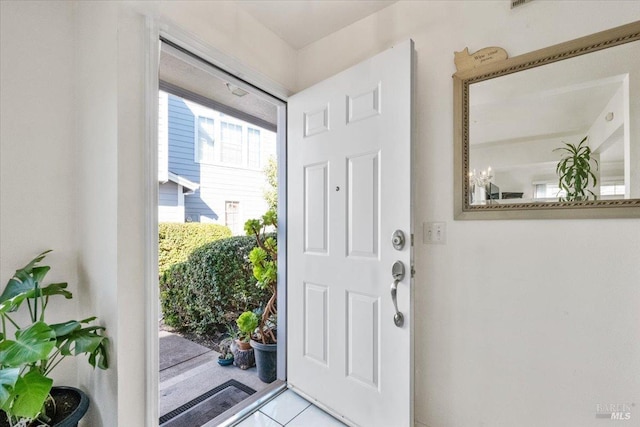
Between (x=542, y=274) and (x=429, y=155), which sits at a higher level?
(x=429, y=155)

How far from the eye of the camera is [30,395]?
2.70 feet

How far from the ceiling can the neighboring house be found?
48.9 inches

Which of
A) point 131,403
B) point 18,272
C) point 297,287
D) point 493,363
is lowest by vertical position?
point 131,403

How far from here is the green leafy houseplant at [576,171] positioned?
1087mm

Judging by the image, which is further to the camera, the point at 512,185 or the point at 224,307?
the point at 224,307

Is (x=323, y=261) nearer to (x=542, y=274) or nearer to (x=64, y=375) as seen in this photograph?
(x=542, y=274)

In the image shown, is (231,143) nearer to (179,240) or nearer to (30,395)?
(179,240)

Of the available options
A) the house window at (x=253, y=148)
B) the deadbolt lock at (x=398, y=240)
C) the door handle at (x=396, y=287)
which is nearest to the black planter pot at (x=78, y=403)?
the door handle at (x=396, y=287)

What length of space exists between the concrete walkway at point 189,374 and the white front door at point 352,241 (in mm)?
588

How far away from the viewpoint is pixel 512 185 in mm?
1232

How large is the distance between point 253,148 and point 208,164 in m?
0.64

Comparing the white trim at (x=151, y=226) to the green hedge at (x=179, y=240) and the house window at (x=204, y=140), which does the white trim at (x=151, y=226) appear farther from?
the green hedge at (x=179, y=240)

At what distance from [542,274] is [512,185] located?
1.33 ft

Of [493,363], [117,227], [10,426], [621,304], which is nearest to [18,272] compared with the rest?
[117,227]
